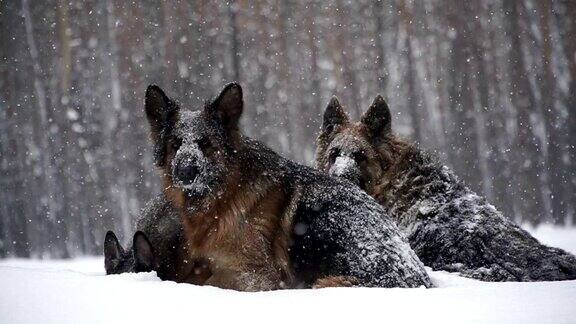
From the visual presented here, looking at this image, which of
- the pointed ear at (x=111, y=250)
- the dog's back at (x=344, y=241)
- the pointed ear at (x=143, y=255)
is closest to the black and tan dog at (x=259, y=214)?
the dog's back at (x=344, y=241)

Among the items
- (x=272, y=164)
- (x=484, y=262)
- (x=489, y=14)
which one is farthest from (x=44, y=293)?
(x=489, y=14)

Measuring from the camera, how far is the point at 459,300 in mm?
2975

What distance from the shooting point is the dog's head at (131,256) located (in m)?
4.81

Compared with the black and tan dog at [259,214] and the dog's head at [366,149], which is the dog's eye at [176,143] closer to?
the black and tan dog at [259,214]

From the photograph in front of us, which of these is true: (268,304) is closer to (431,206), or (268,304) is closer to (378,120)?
(431,206)

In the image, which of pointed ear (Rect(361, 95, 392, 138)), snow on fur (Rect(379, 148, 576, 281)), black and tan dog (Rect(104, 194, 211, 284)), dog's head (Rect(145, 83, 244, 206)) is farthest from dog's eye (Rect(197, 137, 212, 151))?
pointed ear (Rect(361, 95, 392, 138))

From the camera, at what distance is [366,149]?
6.31 meters

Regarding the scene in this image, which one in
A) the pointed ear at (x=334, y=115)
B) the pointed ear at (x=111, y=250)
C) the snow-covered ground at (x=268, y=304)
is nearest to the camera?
the snow-covered ground at (x=268, y=304)

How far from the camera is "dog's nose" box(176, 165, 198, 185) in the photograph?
14.6 ft

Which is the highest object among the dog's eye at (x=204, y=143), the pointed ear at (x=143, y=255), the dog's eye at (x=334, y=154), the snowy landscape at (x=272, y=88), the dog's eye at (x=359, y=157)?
the snowy landscape at (x=272, y=88)

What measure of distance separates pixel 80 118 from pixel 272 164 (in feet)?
27.7

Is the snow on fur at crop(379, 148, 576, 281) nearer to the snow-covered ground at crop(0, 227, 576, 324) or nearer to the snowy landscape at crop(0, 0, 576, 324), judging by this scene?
the snow-covered ground at crop(0, 227, 576, 324)

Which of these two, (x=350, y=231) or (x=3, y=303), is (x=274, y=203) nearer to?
(x=350, y=231)

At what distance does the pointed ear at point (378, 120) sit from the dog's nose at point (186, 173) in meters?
2.58
